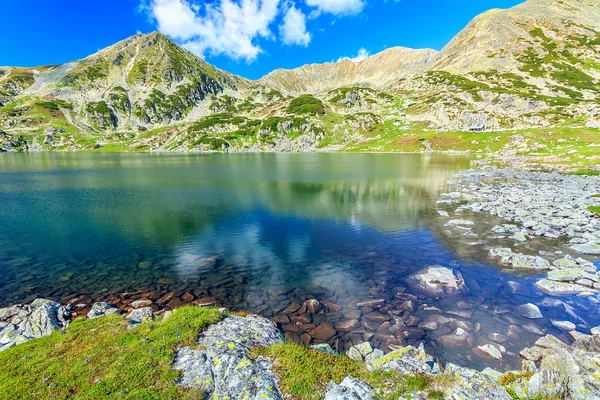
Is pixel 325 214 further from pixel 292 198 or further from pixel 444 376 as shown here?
pixel 444 376

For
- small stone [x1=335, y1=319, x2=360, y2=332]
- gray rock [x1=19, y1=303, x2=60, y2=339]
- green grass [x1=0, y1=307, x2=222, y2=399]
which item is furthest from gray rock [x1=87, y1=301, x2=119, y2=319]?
small stone [x1=335, y1=319, x2=360, y2=332]

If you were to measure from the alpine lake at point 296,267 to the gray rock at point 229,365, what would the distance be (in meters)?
4.68

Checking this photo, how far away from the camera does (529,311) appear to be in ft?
62.3

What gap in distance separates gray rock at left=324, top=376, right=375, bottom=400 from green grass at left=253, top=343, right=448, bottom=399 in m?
0.32

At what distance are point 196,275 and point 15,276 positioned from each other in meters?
15.5

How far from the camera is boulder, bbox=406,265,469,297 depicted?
853 inches

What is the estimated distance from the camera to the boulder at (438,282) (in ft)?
71.1

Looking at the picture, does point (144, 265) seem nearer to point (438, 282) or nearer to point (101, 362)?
point (101, 362)

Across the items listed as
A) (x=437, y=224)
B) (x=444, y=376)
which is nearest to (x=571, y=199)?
(x=437, y=224)

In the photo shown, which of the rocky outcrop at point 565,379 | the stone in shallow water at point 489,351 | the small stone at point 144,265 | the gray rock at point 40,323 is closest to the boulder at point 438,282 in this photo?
the stone in shallow water at point 489,351

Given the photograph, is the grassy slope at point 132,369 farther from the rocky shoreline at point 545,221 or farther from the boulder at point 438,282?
the rocky shoreline at point 545,221

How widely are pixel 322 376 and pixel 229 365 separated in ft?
11.6

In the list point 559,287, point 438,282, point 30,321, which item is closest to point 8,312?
point 30,321

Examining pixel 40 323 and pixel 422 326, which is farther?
pixel 422 326
